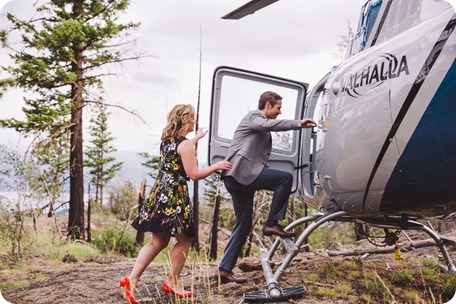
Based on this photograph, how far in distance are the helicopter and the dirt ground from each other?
12.6 inches

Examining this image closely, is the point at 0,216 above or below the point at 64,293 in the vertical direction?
above

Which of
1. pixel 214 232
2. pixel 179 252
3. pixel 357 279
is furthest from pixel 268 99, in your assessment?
pixel 214 232

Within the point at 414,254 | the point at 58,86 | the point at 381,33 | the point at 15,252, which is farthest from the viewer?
the point at 58,86

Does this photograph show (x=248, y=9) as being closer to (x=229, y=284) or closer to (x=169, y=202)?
(x=169, y=202)

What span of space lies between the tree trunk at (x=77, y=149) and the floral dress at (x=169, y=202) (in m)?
6.16

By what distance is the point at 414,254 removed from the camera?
6.05 m

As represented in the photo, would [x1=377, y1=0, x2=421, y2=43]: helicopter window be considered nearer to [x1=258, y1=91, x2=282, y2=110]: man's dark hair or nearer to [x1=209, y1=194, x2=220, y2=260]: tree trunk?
[x1=258, y1=91, x2=282, y2=110]: man's dark hair

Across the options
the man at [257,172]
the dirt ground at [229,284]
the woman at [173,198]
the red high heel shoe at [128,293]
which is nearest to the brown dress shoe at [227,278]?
the dirt ground at [229,284]

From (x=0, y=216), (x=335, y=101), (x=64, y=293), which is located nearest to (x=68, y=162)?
(x=0, y=216)

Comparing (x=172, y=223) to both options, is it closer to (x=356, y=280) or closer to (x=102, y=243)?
(x=356, y=280)

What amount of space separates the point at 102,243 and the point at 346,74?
7012 mm

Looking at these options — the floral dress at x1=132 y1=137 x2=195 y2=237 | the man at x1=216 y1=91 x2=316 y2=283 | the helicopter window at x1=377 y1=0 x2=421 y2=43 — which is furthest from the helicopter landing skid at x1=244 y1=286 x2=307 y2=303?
the helicopter window at x1=377 y1=0 x2=421 y2=43

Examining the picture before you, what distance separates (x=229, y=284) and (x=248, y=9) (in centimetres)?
223

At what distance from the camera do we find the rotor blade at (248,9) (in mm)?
3743
